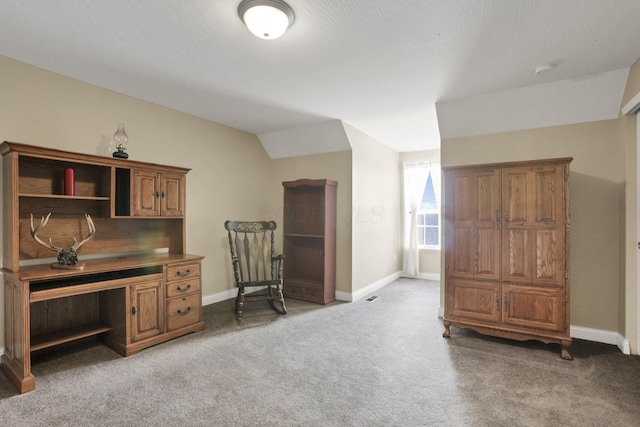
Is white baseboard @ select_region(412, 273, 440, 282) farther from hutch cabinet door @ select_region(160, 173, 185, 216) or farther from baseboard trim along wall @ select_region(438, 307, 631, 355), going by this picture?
hutch cabinet door @ select_region(160, 173, 185, 216)

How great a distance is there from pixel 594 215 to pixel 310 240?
333 centimetres

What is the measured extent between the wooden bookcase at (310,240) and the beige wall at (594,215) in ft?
8.63

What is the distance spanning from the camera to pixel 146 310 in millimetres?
2889

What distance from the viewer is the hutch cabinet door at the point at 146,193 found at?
3.05 meters

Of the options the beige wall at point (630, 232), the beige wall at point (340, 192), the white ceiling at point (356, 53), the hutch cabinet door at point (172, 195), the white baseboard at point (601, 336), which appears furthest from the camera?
the beige wall at point (340, 192)

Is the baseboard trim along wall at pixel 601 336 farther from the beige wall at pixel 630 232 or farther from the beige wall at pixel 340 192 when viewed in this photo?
the beige wall at pixel 340 192

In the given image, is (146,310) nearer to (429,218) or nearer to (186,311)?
(186,311)

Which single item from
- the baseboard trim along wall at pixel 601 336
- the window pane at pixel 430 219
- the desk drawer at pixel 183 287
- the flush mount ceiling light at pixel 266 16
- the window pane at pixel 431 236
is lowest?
the baseboard trim along wall at pixel 601 336

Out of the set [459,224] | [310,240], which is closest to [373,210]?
[310,240]

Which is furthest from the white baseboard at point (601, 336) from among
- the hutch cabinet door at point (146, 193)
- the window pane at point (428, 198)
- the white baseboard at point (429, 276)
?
the hutch cabinet door at point (146, 193)

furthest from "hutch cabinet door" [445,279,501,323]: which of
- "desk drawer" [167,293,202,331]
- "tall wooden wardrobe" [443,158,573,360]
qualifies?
"desk drawer" [167,293,202,331]

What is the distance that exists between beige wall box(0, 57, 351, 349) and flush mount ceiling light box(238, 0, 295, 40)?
2133 mm

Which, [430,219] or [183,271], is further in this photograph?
[430,219]

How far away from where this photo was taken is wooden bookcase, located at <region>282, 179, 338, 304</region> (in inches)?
174
